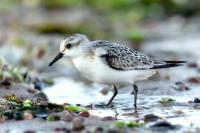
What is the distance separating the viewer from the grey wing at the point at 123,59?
10398 millimetres

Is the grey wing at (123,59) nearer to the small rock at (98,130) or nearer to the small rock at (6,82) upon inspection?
the small rock at (6,82)

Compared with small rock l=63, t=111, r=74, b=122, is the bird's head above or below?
above

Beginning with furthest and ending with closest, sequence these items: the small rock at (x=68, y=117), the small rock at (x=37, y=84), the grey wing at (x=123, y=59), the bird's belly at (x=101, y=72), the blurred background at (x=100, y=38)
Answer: the small rock at (x=37, y=84)
the blurred background at (x=100, y=38)
the grey wing at (x=123, y=59)
the bird's belly at (x=101, y=72)
the small rock at (x=68, y=117)

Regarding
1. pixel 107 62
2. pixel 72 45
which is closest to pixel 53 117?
pixel 107 62

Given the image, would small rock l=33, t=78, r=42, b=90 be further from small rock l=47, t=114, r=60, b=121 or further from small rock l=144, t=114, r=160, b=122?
small rock l=144, t=114, r=160, b=122

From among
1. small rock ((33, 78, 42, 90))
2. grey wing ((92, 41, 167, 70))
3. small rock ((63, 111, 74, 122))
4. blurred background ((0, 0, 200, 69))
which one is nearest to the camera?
small rock ((63, 111, 74, 122))

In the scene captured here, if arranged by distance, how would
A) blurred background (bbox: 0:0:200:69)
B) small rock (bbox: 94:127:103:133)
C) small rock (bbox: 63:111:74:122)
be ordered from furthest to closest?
blurred background (bbox: 0:0:200:69) → small rock (bbox: 63:111:74:122) → small rock (bbox: 94:127:103:133)

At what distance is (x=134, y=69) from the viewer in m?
10.7

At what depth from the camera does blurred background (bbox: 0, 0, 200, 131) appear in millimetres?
11883

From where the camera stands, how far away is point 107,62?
33.9 feet

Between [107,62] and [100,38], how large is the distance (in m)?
9.20

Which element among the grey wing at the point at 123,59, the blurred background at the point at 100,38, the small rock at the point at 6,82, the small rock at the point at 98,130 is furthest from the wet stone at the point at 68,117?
the small rock at the point at 6,82

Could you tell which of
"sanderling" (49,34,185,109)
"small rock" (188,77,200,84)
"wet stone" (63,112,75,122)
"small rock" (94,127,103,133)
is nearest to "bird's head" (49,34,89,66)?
"sanderling" (49,34,185,109)

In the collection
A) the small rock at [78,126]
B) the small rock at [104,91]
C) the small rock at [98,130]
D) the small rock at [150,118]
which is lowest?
the small rock at [98,130]
